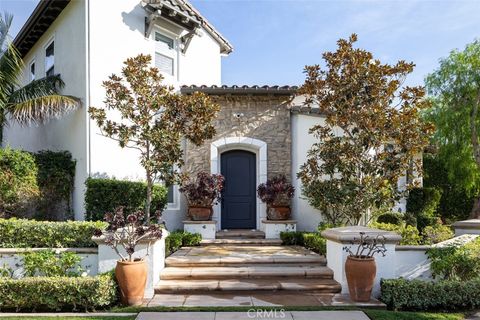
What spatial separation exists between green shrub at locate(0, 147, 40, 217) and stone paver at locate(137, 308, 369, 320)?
5.31 meters

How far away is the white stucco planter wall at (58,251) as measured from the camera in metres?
7.73

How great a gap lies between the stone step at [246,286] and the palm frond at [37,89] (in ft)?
21.8

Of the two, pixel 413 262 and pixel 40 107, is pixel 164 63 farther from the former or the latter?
pixel 413 262

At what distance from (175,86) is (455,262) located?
29.9 ft

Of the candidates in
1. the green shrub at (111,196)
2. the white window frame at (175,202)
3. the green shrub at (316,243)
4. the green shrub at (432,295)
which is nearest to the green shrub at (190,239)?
the green shrub at (111,196)

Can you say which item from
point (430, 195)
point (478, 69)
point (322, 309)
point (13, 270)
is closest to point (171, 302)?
point (322, 309)

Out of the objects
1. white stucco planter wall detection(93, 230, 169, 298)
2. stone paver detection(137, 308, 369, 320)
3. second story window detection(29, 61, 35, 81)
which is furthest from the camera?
second story window detection(29, 61, 35, 81)

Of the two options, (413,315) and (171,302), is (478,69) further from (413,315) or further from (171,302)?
(171,302)

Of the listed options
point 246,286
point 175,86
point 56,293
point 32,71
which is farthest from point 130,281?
point 32,71

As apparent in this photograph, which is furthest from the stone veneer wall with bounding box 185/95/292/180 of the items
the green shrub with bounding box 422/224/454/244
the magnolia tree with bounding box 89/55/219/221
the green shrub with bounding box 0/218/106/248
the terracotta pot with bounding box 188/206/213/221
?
the green shrub with bounding box 0/218/106/248

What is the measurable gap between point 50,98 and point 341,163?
7.58 m

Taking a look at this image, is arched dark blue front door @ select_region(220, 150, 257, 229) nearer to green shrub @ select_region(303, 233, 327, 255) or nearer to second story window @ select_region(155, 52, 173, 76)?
green shrub @ select_region(303, 233, 327, 255)

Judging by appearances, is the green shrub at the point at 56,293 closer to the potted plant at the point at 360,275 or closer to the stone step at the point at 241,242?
the potted plant at the point at 360,275

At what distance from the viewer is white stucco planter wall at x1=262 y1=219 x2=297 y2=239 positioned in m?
11.7
